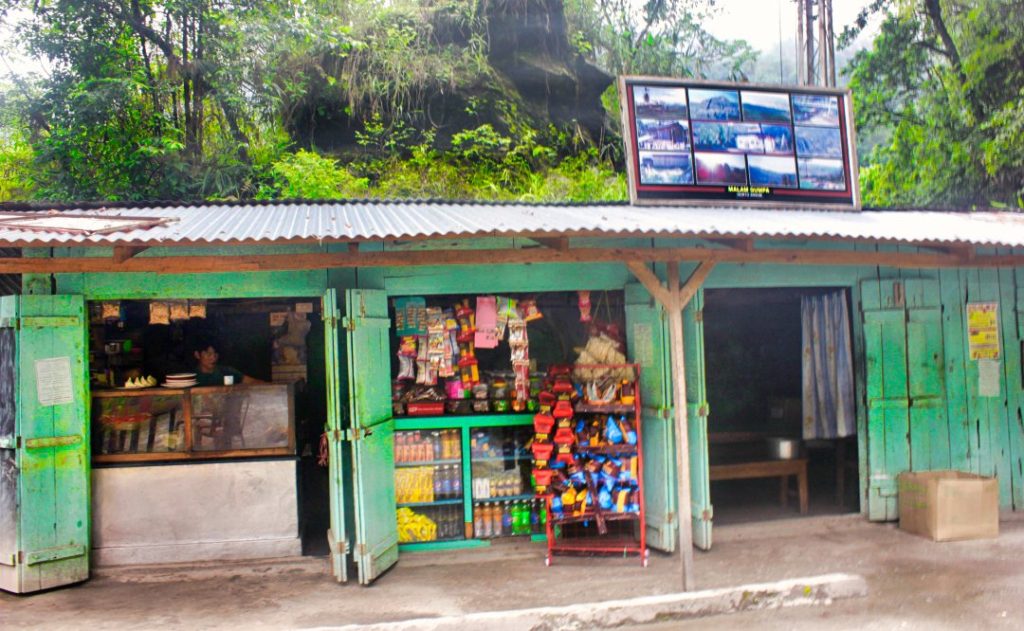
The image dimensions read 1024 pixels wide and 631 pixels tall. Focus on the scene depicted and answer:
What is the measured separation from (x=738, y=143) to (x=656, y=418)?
342cm

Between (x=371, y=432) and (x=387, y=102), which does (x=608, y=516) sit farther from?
(x=387, y=102)

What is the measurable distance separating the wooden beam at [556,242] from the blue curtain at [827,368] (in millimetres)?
3539

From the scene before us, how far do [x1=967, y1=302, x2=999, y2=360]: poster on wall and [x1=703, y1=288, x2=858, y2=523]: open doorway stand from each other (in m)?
1.24

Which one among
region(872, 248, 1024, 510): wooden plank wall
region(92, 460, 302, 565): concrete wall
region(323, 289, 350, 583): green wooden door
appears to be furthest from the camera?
region(872, 248, 1024, 510): wooden plank wall

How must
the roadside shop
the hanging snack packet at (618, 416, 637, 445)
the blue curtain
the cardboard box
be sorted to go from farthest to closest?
the blue curtain → the cardboard box → the hanging snack packet at (618, 416, 637, 445) → the roadside shop

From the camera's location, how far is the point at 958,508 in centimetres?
676

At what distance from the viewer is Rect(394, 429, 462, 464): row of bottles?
22.4 ft

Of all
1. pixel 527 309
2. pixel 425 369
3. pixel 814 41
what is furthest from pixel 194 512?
pixel 814 41

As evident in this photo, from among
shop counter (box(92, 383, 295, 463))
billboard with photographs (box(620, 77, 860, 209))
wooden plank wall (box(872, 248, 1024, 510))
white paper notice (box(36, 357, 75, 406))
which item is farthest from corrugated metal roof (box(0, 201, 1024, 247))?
shop counter (box(92, 383, 295, 463))

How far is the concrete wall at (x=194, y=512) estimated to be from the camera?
6.26m

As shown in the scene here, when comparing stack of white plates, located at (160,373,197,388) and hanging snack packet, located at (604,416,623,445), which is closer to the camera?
hanging snack packet, located at (604,416,623,445)

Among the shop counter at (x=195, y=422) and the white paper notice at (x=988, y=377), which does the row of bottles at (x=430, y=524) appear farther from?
the white paper notice at (x=988, y=377)

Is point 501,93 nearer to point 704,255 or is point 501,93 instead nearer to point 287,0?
point 287,0

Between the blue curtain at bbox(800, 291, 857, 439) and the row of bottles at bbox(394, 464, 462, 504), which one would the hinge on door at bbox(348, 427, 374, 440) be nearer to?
the row of bottles at bbox(394, 464, 462, 504)
